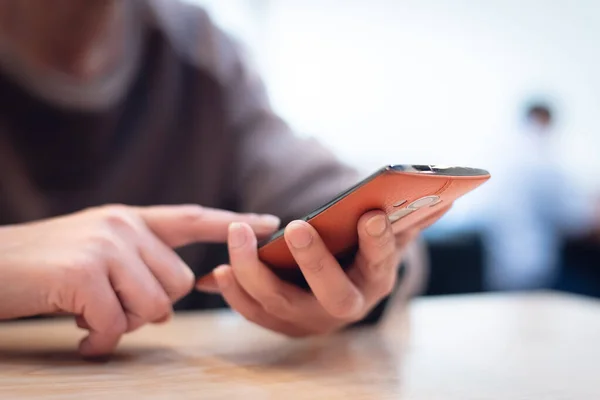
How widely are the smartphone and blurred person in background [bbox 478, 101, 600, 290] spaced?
8.35 feet

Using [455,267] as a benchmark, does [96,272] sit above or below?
above

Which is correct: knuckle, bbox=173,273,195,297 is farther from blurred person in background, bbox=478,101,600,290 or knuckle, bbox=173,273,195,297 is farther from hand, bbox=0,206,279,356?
blurred person in background, bbox=478,101,600,290

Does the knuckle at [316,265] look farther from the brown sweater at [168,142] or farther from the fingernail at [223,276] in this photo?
the brown sweater at [168,142]

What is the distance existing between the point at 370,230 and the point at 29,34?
49cm

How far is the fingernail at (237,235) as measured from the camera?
396mm

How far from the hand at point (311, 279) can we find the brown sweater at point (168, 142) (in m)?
0.24

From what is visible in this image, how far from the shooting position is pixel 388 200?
1.09 ft

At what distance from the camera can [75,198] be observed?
2.44 ft

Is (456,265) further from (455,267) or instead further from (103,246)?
(103,246)

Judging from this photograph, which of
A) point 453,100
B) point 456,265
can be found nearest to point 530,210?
point 453,100

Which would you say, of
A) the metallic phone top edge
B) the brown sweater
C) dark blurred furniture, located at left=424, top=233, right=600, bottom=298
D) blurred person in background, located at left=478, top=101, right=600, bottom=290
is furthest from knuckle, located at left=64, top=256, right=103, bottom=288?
blurred person in background, located at left=478, top=101, right=600, bottom=290

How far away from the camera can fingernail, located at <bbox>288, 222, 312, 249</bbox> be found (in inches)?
14.1

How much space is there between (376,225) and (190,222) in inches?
6.7

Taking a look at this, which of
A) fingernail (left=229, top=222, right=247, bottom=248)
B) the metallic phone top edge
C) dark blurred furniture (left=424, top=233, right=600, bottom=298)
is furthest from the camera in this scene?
dark blurred furniture (left=424, top=233, right=600, bottom=298)
